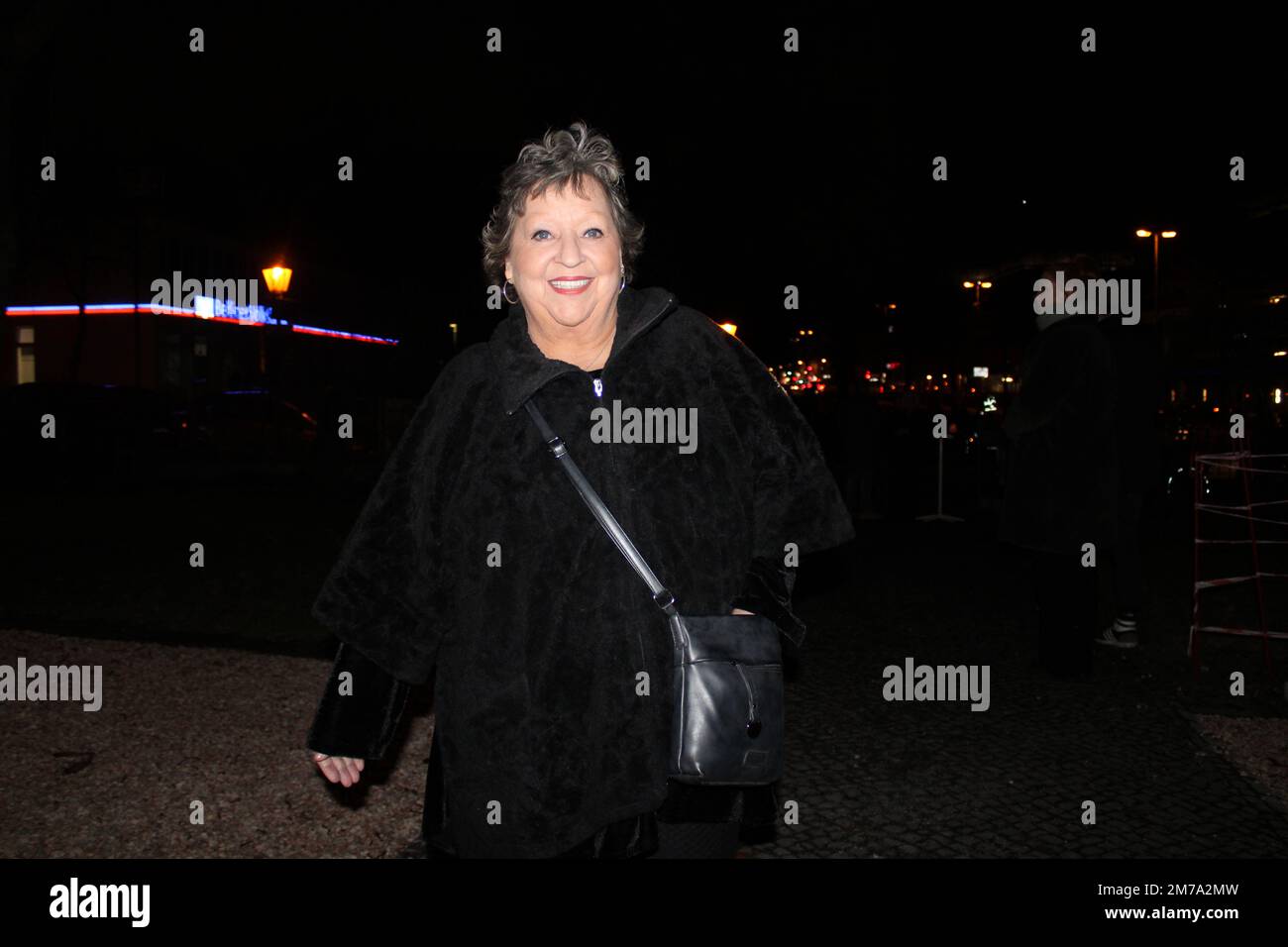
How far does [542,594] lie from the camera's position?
2.32 m

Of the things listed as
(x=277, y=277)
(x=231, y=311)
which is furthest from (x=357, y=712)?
(x=231, y=311)

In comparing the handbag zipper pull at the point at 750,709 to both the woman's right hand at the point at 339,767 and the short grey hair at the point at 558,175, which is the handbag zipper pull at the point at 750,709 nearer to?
the woman's right hand at the point at 339,767

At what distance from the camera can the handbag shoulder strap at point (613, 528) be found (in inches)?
90.0

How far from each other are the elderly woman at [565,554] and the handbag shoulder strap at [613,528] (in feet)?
0.12

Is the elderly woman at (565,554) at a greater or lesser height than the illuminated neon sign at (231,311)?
lesser

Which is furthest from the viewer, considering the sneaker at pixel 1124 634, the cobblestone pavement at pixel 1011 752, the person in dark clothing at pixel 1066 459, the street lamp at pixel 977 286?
the street lamp at pixel 977 286

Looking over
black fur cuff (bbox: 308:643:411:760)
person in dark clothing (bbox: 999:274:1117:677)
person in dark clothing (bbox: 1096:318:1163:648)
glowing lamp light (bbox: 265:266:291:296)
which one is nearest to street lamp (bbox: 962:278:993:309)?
glowing lamp light (bbox: 265:266:291:296)

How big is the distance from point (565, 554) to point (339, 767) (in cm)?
69

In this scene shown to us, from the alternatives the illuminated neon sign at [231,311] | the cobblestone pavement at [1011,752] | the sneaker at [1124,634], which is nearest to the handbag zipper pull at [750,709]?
the cobblestone pavement at [1011,752]

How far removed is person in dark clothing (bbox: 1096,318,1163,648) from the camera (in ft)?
23.2

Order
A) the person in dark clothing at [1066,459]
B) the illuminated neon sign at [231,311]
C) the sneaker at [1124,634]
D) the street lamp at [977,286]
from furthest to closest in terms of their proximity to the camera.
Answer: the street lamp at [977,286], the illuminated neon sign at [231,311], the sneaker at [1124,634], the person in dark clothing at [1066,459]

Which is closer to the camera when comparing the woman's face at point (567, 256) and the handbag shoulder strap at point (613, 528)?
the handbag shoulder strap at point (613, 528)

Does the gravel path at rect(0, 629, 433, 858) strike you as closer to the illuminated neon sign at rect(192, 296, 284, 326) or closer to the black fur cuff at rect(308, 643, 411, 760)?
the black fur cuff at rect(308, 643, 411, 760)

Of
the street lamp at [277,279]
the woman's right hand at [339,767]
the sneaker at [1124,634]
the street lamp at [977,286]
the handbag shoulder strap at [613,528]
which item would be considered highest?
the street lamp at [977,286]
